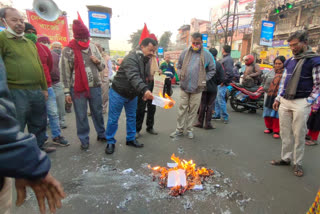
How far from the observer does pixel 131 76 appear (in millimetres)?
2850

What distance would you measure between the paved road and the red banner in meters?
6.73

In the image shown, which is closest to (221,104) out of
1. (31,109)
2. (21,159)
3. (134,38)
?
(31,109)

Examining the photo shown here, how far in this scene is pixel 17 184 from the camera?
3.02ft

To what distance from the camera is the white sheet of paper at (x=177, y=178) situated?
92.5 inches

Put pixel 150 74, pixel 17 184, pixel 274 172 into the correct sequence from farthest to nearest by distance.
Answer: pixel 150 74 → pixel 274 172 → pixel 17 184

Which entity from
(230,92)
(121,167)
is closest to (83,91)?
(121,167)

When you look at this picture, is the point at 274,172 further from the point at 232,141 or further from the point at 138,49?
the point at 138,49

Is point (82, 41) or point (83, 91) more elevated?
point (82, 41)

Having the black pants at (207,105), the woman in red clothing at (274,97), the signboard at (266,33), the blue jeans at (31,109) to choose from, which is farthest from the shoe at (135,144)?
the signboard at (266,33)

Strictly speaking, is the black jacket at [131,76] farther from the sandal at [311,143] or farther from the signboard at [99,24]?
the signboard at [99,24]

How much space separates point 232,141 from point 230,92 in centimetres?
300

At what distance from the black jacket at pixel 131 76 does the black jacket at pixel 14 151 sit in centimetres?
204

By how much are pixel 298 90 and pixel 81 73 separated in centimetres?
326

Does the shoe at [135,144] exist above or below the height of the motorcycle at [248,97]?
below
